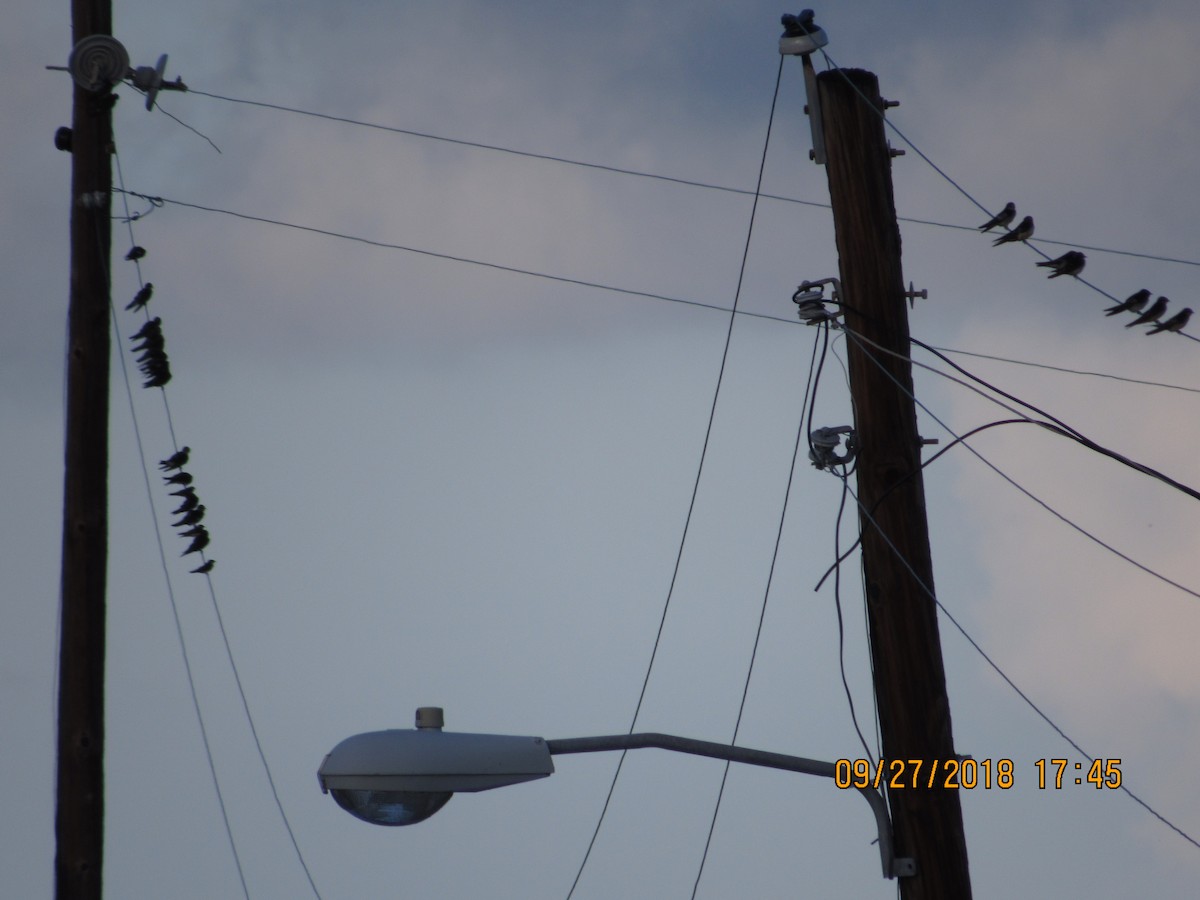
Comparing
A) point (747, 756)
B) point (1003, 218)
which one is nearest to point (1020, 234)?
point (1003, 218)

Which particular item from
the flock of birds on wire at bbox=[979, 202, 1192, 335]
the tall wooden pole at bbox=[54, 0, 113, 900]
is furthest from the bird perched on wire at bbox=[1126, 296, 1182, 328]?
the tall wooden pole at bbox=[54, 0, 113, 900]

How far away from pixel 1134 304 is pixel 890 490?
187 centimetres

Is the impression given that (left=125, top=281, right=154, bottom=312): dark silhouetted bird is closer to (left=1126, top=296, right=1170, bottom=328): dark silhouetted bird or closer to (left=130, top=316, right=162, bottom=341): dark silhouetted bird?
(left=130, top=316, right=162, bottom=341): dark silhouetted bird

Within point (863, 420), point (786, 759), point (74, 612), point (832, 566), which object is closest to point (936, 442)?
point (863, 420)

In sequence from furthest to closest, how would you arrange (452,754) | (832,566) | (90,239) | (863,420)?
(90,239), (832,566), (863,420), (452,754)

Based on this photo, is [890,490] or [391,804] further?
[890,490]

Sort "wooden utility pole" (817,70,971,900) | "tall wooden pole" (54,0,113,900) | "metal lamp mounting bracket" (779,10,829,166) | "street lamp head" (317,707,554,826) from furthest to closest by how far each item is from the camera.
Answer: "tall wooden pole" (54,0,113,900)
"metal lamp mounting bracket" (779,10,829,166)
"wooden utility pole" (817,70,971,900)
"street lamp head" (317,707,554,826)

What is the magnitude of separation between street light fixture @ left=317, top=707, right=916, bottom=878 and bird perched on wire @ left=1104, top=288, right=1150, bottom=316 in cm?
283

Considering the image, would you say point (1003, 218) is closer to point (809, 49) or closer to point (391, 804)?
point (809, 49)

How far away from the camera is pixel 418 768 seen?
6648 mm

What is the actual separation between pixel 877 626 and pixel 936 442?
36.6 inches

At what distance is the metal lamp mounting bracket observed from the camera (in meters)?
7.68

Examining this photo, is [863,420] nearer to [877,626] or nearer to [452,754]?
[877,626]

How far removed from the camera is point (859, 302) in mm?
7512
